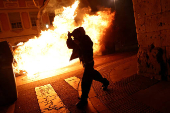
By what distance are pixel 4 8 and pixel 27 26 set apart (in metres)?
4.08

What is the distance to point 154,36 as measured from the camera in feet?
12.3

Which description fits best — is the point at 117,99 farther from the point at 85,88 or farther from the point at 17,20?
the point at 17,20

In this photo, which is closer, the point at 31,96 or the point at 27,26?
the point at 31,96

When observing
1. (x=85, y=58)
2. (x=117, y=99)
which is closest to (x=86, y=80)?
(x=85, y=58)

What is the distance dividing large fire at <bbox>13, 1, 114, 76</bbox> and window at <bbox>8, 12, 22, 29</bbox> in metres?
12.5

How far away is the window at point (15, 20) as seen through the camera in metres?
19.6

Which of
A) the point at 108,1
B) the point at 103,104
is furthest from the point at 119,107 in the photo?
the point at 108,1

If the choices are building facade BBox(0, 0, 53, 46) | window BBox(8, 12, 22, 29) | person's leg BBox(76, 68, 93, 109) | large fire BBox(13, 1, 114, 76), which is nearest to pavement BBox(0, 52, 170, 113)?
person's leg BBox(76, 68, 93, 109)

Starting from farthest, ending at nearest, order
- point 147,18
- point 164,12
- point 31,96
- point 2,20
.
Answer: point 2,20 → point 31,96 → point 147,18 → point 164,12

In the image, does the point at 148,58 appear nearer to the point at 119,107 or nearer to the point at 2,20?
the point at 119,107

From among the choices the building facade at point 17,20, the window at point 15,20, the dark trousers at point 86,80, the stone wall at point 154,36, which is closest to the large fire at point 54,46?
the dark trousers at point 86,80

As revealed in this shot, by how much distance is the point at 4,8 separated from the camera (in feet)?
61.6

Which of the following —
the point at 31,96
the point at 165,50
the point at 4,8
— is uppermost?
the point at 4,8

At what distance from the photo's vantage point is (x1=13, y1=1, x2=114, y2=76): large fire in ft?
27.8
